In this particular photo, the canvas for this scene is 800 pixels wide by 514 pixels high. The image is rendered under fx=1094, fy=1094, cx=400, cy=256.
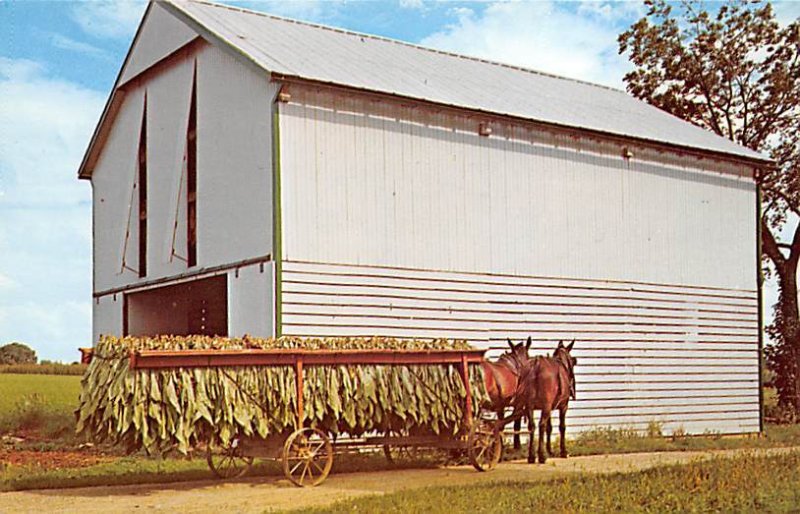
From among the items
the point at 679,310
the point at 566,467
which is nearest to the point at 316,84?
the point at 566,467

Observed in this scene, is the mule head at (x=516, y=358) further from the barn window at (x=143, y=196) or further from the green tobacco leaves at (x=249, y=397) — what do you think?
the barn window at (x=143, y=196)

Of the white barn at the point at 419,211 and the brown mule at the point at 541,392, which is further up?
the white barn at the point at 419,211

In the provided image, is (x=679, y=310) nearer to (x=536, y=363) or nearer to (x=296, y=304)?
(x=536, y=363)

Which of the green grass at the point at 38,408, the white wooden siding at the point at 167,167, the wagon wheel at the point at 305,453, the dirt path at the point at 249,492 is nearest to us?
the dirt path at the point at 249,492

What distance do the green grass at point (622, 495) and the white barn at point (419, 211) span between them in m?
6.51

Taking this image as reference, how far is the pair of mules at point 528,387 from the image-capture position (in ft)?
60.0

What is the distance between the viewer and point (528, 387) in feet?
62.3

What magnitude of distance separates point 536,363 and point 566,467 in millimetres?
1986

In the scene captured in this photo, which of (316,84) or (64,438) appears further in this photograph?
(64,438)

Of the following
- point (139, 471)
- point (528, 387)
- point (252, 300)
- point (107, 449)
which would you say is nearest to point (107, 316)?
point (107, 449)

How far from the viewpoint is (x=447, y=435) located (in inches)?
676

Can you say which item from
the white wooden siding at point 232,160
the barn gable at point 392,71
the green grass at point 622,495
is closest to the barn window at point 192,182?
the white wooden siding at point 232,160

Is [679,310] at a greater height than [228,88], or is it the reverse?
[228,88]

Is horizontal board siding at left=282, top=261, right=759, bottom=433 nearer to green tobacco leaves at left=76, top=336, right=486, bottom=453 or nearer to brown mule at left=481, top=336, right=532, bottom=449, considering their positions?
brown mule at left=481, top=336, right=532, bottom=449
